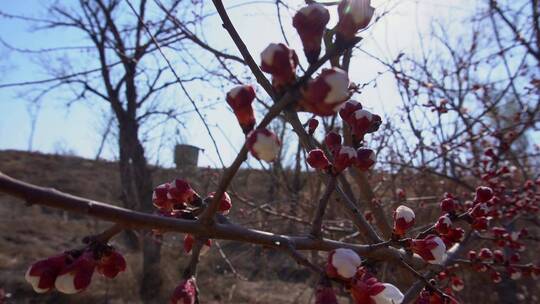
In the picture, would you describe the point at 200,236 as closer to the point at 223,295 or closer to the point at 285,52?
the point at 285,52

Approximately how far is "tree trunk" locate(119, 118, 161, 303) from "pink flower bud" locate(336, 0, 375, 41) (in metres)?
8.06

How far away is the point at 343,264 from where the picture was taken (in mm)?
708

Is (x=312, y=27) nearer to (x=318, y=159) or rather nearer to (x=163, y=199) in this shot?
(x=318, y=159)

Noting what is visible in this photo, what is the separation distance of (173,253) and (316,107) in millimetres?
10455

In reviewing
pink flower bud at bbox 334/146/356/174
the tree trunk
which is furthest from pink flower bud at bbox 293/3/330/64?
the tree trunk

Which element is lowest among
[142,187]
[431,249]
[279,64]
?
[431,249]

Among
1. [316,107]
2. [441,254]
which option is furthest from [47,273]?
[441,254]

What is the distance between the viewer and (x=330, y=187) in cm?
87

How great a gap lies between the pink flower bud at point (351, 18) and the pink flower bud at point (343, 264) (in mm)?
340

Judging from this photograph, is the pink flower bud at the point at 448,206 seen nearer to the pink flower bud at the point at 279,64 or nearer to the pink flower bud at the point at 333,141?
the pink flower bud at the point at 333,141

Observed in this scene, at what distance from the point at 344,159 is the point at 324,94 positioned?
14.4 inches

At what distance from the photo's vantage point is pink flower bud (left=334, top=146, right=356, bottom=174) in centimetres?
89

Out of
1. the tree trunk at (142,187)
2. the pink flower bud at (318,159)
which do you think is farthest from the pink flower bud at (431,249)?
Answer: the tree trunk at (142,187)

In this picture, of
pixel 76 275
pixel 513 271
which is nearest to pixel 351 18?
pixel 76 275
